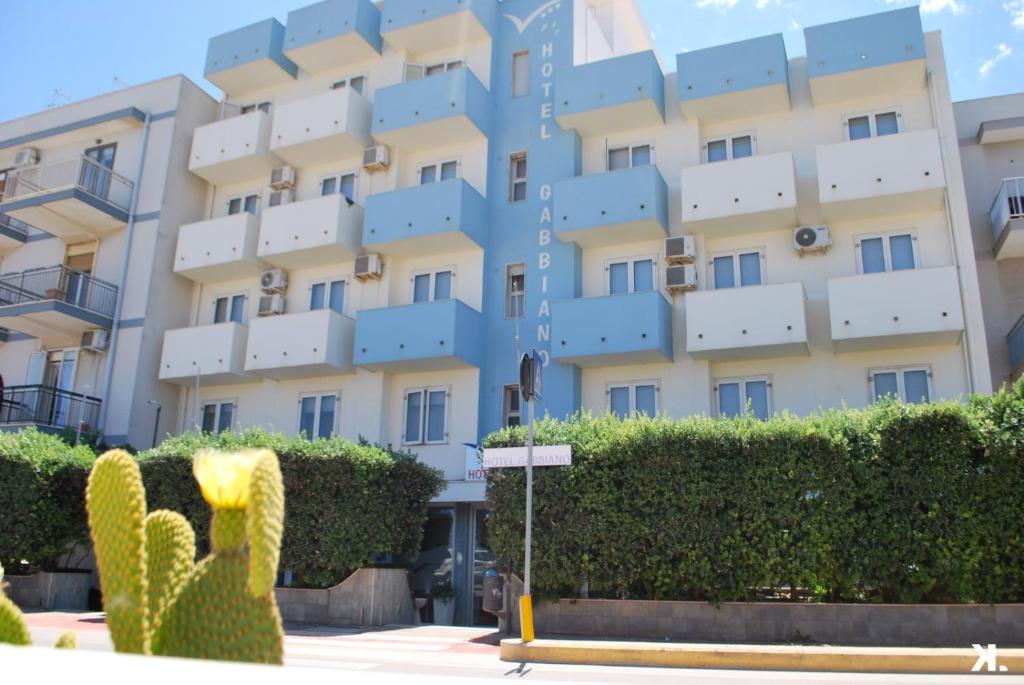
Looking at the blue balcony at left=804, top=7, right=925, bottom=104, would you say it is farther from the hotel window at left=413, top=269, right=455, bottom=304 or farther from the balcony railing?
the balcony railing

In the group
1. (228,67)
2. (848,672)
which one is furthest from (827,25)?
(228,67)

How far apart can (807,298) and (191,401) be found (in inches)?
724

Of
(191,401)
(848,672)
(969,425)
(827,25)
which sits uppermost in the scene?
(827,25)

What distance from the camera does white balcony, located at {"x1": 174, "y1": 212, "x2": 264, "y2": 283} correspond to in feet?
87.2

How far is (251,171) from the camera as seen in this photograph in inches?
1112

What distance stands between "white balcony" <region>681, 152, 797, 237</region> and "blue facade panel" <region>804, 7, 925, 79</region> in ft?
8.51

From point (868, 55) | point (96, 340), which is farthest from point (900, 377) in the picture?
point (96, 340)

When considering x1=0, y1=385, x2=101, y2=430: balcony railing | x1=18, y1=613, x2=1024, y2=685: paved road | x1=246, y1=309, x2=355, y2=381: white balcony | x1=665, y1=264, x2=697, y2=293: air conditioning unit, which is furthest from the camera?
x1=0, y1=385, x2=101, y2=430: balcony railing

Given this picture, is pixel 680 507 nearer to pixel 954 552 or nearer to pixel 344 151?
pixel 954 552

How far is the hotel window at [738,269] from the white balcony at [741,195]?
63 cm

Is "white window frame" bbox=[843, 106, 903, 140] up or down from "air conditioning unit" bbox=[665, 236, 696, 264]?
up

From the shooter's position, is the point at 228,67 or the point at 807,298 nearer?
the point at 807,298

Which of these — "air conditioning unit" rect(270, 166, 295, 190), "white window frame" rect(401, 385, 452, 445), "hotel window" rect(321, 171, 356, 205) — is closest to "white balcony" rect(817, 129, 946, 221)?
"white window frame" rect(401, 385, 452, 445)

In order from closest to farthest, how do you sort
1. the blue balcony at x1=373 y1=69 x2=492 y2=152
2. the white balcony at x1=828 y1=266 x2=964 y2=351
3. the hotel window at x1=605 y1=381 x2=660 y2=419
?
the white balcony at x1=828 y1=266 x2=964 y2=351, the hotel window at x1=605 y1=381 x2=660 y2=419, the blue balcony at x1=373 y1=69 x2=492 y2=152
